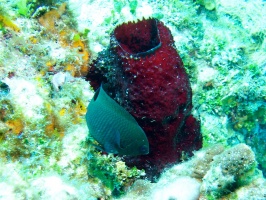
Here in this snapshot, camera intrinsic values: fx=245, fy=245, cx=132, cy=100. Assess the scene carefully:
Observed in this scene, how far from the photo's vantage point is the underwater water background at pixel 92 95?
2.07 metres

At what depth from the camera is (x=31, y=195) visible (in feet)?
6.11

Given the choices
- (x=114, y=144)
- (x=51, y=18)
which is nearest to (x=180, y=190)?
(x=114, y=144)

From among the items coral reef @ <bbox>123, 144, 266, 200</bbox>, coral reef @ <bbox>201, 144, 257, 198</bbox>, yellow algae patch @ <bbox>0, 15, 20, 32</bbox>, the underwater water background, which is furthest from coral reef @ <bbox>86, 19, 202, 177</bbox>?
yellow algae patch @ <bbox>0, 15, 20, 32</bbox>

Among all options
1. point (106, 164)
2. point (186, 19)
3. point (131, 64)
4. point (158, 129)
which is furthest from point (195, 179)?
point (186, 19)

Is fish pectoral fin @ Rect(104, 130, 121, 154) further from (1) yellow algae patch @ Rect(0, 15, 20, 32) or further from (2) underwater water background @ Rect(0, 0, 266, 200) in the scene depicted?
(1) yellow algae patch @ Rect(0, 15, 20, 32)

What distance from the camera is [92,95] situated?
135 inches

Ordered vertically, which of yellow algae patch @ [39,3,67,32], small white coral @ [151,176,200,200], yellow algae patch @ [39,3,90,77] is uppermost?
yellow algae patch @ [39,3,67,32]

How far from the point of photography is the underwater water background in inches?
81.4

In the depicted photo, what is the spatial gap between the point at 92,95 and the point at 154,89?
1.04m

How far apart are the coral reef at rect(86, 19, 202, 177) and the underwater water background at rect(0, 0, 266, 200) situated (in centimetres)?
13

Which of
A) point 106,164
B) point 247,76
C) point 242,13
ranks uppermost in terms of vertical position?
point 242,13

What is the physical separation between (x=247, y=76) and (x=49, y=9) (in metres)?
3.29

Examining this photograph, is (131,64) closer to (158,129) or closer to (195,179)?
(158,129)

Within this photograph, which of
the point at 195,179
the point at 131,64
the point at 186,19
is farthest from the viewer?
the point at 186,19
